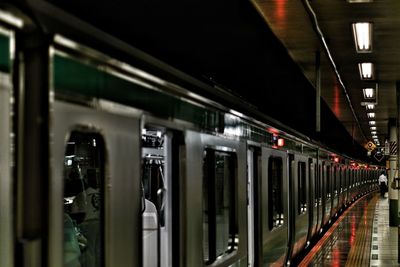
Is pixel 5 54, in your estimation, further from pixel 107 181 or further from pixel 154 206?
pixel 154 206

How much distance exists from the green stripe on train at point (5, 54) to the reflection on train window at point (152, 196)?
208cm

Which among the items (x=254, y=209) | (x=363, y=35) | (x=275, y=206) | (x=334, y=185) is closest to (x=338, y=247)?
(x=363, y=35)

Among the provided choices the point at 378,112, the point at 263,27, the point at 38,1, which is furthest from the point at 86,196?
the point at 378,112

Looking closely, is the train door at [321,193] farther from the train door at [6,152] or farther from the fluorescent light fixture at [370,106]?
the train door at [6,152]

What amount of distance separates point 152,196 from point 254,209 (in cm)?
96

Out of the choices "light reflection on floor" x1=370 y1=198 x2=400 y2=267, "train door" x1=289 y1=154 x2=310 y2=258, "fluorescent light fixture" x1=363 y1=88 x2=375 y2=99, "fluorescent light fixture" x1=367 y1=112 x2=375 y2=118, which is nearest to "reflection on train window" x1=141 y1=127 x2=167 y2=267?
"train door" x1=289 y1=154 x2=310 y2=258

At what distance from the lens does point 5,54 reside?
1.89 meters

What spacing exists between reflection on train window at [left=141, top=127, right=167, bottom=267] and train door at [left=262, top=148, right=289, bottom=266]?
1115 millimetres

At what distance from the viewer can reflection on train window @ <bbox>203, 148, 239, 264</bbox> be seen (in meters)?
4.18

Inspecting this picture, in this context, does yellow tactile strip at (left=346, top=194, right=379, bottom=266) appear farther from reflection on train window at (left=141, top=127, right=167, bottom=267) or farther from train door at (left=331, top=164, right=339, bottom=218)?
reflection on train window at (left=141, top=127, right=167, bottom=267)

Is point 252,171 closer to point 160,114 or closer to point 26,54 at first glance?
point 160,114

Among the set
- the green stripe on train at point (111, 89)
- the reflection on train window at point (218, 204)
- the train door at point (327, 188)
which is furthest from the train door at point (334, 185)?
the green stripe on train at point (111, 89)

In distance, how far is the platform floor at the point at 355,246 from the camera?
400 inches

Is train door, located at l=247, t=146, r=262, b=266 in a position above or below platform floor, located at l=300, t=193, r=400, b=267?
above
